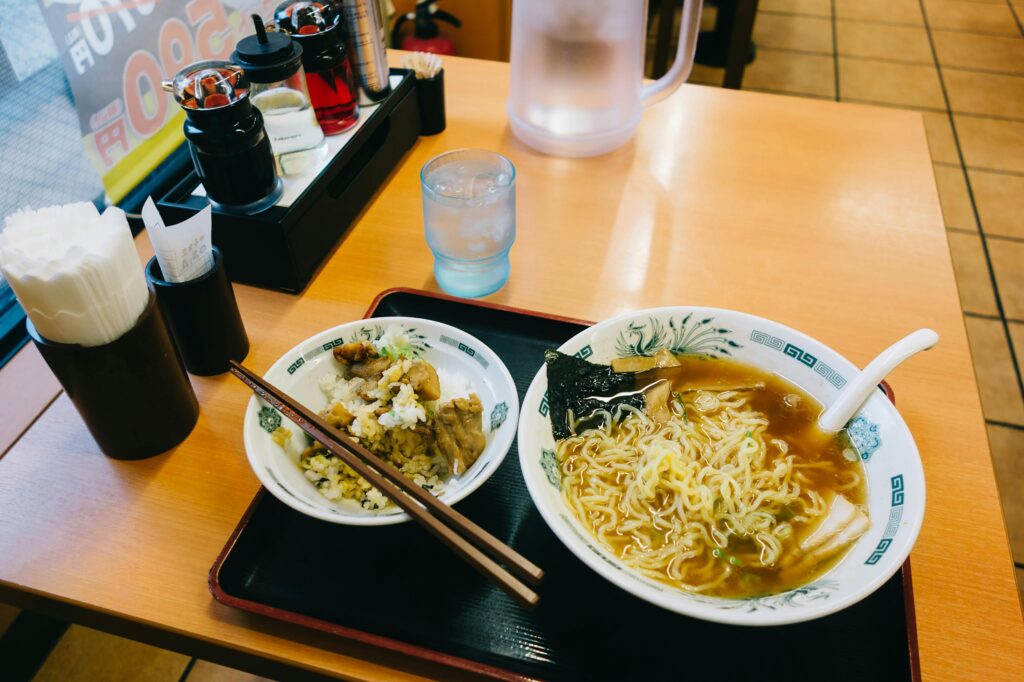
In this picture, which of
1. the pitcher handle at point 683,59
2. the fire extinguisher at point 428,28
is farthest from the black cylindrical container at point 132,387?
the fire extinguisher at point 428,28

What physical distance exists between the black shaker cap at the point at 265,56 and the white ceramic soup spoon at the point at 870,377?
104cm

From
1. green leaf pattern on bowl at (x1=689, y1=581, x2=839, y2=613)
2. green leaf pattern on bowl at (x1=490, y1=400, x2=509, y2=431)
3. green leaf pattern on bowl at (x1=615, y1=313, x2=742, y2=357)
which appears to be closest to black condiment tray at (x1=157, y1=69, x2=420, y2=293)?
green leaf pattern on bowl at (x1=490, y1=400, x2=509, y2=431)

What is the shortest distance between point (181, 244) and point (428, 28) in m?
2.06

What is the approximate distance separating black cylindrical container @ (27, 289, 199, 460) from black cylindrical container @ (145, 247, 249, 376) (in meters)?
0.07

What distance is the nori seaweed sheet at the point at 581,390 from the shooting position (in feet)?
3.13

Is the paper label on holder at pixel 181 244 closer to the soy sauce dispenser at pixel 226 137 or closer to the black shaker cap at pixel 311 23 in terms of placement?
the soy sauce dispenser at pixel 226 137

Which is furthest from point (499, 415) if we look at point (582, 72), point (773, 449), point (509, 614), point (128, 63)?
point (128, 63)

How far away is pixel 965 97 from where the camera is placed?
369 cm

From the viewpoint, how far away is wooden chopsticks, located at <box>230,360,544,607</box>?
0.76m

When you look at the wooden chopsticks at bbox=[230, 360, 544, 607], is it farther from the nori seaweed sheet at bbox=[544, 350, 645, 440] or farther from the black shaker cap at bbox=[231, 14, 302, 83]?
the black shaker cap at bbox=[231, 14, 302, 83]

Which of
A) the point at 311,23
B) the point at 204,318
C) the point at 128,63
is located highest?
the point at 311,23

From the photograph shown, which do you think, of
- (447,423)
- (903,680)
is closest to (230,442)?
(447,423)

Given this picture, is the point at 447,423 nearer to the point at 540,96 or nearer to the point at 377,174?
the point at 377,174

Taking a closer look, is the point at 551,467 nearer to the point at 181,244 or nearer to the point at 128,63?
the point at 181,244
